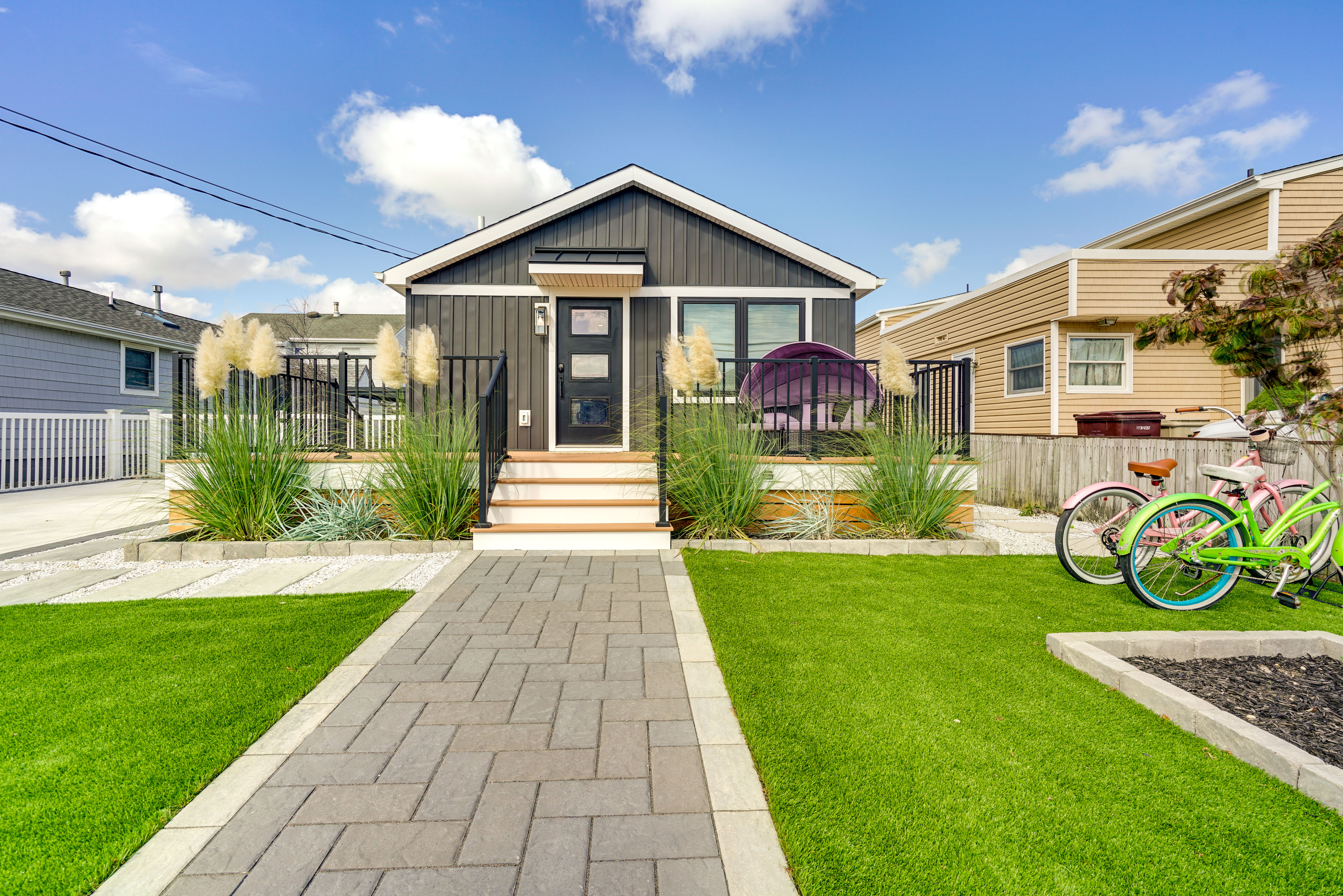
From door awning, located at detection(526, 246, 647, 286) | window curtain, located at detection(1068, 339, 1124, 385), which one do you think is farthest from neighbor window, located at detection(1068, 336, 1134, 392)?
door awning, located at detection(526, 246, 647, 286)

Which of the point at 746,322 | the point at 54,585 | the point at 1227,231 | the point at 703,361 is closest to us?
the point at 54,585

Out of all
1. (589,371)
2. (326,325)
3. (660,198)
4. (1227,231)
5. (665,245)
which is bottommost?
(589,371)

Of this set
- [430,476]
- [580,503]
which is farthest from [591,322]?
[430,476]

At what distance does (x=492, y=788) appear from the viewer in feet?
4.96

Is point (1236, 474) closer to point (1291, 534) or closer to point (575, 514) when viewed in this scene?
point (1291, 534)

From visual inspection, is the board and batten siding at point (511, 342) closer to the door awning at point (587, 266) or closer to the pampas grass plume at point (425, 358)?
the door awning at point (587, 266)

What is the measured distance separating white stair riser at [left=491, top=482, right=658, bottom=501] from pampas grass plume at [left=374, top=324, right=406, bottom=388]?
1287mm

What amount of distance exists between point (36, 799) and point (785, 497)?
443cm

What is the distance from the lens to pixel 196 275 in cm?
4681

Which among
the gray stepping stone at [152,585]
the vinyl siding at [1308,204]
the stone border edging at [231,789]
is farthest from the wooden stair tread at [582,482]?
the vinyl siding at [1308,204]

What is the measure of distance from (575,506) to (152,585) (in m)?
2.83

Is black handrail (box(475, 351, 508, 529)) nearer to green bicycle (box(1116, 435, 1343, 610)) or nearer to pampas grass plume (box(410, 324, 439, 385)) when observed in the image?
pampas grass plume (box(410, 324, 439, 385))

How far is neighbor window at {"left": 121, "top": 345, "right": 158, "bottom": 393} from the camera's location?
13539 mm

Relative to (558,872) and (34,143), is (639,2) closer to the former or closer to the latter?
(34,143)
